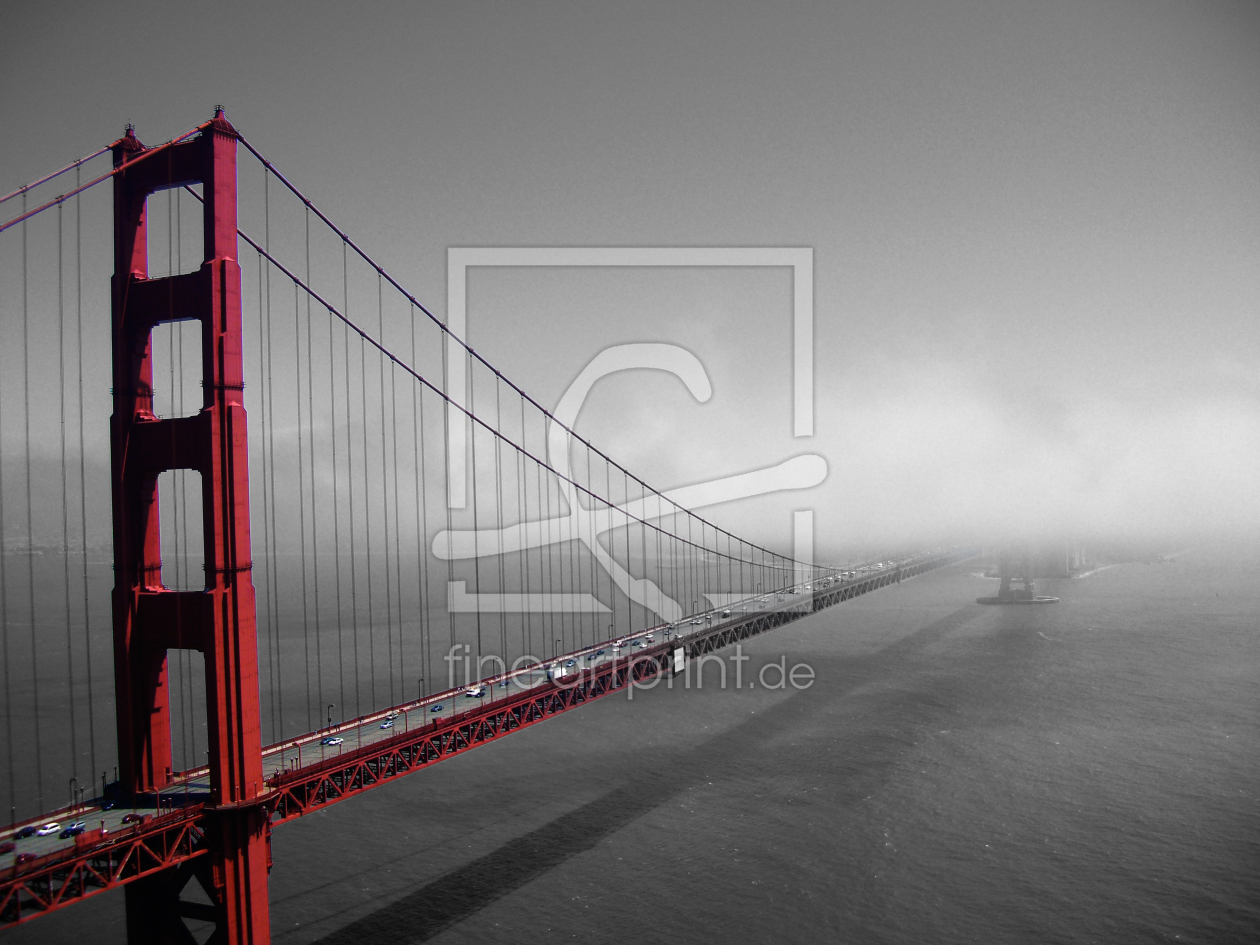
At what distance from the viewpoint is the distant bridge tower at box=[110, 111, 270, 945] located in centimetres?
1850

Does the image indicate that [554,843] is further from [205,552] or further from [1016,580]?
[1016,580]

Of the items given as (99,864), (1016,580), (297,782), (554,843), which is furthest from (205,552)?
(1016,580)

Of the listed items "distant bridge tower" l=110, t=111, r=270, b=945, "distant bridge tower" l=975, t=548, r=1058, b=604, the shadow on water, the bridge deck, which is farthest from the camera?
"distant bridge tower" l=975, t=548, r=1058, b=604

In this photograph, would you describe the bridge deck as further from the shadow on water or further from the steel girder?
the shadow on water

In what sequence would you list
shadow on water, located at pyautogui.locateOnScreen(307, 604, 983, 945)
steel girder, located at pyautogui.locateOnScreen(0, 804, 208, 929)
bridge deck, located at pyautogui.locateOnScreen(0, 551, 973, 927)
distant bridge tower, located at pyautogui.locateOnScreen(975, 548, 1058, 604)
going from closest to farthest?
steel girder, located at pyautogui.locateOnScreen(0, 804, 208, 929) < bridge deck, located at pyautogui.locateOnScreen(0, 551, 973, 927) < shadow on water, located at pyautogui.locateOnScreen(307, 604, 983, 945) < distant bridge tower, located at pyautogui.locateOnScreen(975, 548, 1058, 604)

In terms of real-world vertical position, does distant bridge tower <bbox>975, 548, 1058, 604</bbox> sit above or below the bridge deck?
below

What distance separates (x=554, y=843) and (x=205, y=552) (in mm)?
21834

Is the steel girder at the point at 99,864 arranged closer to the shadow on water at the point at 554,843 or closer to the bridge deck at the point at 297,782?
the bridge deck at the point at 297,782

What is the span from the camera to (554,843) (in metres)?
34.0

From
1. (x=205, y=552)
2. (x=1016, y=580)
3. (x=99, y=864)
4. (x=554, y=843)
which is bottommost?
(x=1016, y=580)

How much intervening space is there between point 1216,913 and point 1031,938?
277 inches

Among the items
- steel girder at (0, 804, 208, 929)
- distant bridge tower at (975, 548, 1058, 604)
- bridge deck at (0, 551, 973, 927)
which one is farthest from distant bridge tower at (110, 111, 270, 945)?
distant bridge tower at (975, 548, 1058, 604)

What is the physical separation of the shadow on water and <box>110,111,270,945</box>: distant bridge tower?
10.1 metres

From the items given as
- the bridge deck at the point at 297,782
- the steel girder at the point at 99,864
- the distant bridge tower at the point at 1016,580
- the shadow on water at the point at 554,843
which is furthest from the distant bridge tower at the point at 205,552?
the distant bridge tower at the point at 1016,580
